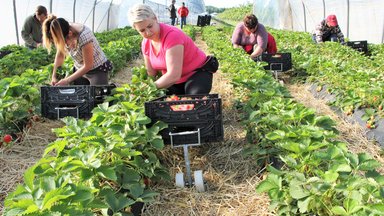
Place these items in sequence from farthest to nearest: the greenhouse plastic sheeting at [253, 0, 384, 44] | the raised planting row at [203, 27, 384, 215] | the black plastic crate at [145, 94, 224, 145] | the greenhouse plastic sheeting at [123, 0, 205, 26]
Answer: the greenhouse plastic sheeting at [123, 0, 205, 26]
the greenhouse plastic sheeting at [253, 0, 384, 44]
the black plastic crate at [145, 94, 224, 145]
the raised planting row at [203, 27, 384, 215]

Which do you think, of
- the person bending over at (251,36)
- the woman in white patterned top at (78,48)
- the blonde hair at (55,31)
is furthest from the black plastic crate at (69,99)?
the person bending over at (251,36)

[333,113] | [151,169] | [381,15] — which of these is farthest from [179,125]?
[381,15]

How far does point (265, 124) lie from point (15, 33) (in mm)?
8128

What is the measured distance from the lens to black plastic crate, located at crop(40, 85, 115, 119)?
12.3 ft

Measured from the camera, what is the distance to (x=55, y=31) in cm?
366

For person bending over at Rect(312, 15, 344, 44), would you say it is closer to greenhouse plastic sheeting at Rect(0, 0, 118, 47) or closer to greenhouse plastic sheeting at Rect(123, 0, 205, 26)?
greenhouse plastic sheeting at Rect(0, 0, 118, 47)

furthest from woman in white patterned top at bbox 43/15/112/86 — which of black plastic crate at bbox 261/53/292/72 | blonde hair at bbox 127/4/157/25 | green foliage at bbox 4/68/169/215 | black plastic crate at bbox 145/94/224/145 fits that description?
black plastic crate at bbox 261/53/292/72

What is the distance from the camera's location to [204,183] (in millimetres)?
3074

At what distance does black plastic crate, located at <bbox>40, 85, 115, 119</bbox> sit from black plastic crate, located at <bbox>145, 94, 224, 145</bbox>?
3.60 feet

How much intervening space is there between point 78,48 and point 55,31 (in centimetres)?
48

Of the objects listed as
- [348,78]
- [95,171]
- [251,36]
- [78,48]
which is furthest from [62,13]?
[95,171]

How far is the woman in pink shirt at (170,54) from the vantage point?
324 cm

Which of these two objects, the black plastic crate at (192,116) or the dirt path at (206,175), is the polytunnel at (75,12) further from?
the black plastic crate at (192,116)

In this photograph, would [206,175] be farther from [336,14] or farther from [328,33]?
[336,14]
